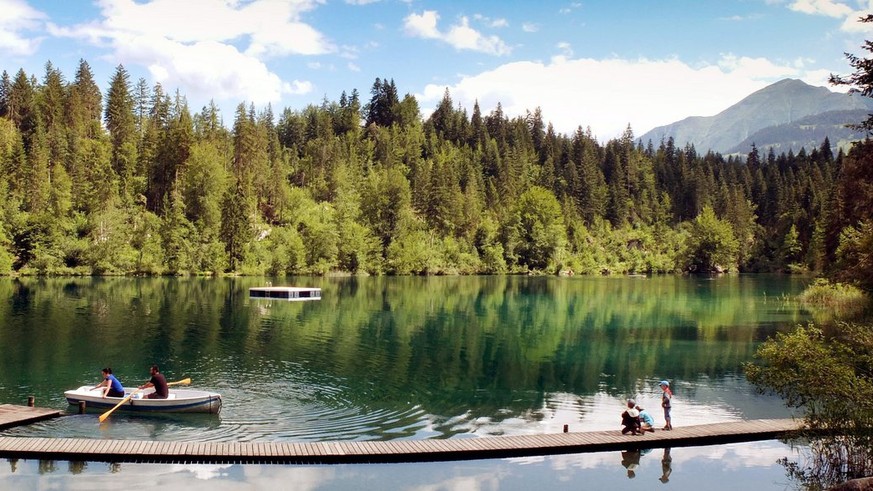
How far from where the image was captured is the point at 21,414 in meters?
26.6

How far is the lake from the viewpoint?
27844mm

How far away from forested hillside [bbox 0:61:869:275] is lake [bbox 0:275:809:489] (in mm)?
42578

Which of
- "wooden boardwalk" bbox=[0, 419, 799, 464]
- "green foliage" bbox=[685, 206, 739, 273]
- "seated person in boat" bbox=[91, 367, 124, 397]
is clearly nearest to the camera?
"wooden boardwalk" bbox=[0, 419, 799, 464]

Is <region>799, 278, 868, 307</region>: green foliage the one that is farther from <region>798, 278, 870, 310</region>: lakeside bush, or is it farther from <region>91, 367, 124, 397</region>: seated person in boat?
<region>91, 367, 124, 397</region>: seated person in boat

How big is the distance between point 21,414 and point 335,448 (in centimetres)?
1304

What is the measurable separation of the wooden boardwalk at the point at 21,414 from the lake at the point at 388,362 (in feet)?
1.94

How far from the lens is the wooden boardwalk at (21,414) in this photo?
83.9 ft

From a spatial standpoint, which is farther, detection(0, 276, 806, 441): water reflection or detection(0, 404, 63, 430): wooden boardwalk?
detection(0, 276, 806, 441): water reflection

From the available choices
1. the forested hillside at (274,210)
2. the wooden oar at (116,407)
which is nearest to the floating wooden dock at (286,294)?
the forested hillside at (274,210)

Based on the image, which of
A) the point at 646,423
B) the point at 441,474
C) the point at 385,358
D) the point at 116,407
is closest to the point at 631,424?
the point at 646,423

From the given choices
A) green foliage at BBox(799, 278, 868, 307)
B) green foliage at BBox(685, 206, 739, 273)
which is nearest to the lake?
green foliage at BBox(799, 278, 868, 307)

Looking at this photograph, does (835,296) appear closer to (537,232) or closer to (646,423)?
(646,423)

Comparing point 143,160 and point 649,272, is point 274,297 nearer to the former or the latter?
point 143,160

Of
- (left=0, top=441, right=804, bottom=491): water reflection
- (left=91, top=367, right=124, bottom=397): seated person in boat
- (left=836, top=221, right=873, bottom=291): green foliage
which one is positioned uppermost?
(left=836, top=221, right=873, bottom=291): green foliage
